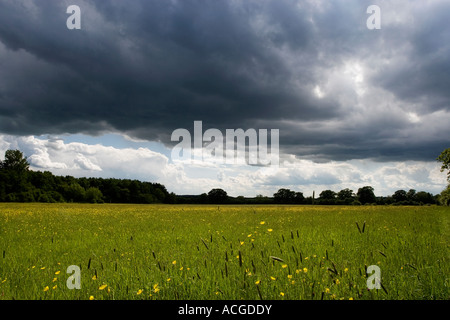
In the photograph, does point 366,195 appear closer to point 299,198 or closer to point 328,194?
point 328,194

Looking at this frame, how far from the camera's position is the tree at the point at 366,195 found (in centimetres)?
10856

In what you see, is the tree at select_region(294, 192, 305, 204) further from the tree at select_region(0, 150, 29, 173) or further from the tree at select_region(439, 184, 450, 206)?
the tree at select_region(0, 150, 29, 173)

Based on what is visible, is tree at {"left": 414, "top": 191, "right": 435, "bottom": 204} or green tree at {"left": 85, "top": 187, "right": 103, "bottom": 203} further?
tree at {"left": 414, "top": 191, "right": 435, "bottom": 204}

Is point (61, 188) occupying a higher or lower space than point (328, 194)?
higher

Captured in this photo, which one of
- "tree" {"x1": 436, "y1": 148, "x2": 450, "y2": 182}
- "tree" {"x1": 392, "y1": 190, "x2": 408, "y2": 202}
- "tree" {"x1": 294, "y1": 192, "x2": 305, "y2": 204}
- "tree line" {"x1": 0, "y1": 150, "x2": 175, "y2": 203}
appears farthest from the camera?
"tree" {"x1": 392, "y1": 190, "x2": 408, "y2": 202}

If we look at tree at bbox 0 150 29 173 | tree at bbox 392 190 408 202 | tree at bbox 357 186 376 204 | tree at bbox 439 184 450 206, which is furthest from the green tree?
tree at bbox 392 190 408 202

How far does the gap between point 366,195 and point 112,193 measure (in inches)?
4047

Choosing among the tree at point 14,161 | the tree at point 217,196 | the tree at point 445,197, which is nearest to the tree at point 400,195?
the tree at point 217,196

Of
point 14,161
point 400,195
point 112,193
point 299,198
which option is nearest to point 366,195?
point 400,195

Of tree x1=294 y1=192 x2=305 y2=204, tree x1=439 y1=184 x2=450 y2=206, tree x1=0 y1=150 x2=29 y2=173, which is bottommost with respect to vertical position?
tree x1=294 y1=192 x2=305 y2=204

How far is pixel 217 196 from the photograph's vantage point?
111750 millimetres

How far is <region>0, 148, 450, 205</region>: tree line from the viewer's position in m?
79.8
